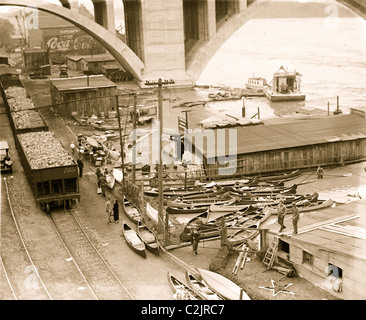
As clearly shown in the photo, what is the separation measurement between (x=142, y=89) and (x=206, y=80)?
16171 millimetres

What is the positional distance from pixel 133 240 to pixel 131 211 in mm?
3689

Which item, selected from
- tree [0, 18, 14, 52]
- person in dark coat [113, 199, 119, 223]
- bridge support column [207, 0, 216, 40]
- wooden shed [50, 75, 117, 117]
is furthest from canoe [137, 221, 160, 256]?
tree [0, 18, 14, 52]

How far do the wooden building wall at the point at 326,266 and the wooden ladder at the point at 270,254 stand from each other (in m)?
0.65

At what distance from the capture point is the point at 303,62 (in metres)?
92.6

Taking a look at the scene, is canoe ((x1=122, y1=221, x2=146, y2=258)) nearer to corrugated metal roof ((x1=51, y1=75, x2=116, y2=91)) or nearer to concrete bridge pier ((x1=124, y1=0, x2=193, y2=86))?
corrugated metal roof ((x1=51, y1=75, x2=116, y2=91))

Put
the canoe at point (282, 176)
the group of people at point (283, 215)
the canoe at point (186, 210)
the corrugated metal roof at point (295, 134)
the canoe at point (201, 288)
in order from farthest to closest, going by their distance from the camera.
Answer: the corrugated metal roof at point (295, 134), the canoe at point (282, 176), the canoe at point (186, 210), the group of people at point (283, 215), the canoe at point (201, 288)

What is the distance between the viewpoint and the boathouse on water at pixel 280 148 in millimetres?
33812

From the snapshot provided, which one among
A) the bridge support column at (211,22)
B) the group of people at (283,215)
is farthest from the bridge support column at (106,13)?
the group of people at (283,215)

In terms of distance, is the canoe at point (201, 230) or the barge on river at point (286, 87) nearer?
the canoe at point (201, 230)

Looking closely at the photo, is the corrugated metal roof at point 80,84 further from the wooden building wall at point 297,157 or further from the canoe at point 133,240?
the canoe at point 133,240

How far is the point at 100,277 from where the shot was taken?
21.7 metres

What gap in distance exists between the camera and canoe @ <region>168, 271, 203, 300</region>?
63.8ft
